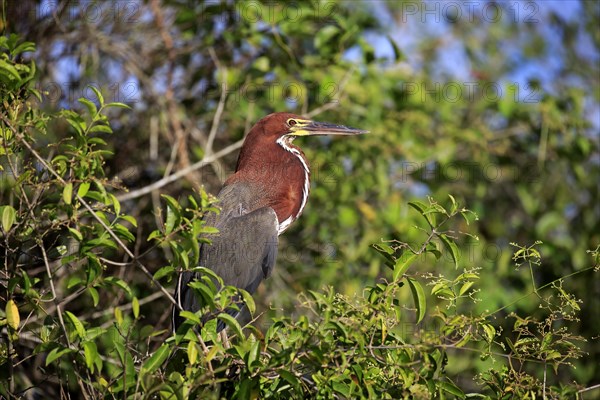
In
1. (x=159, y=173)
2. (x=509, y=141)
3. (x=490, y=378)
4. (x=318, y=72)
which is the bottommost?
(x=509, y=141)

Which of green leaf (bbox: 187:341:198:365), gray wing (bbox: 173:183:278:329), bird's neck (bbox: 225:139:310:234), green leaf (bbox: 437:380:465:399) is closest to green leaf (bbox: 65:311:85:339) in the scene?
green leaf (bbox: 187:341:198:365)

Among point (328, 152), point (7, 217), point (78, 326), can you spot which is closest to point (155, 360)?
point (78, 326)

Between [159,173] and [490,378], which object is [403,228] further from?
[490,378]

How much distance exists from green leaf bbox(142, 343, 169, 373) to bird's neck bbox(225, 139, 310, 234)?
1.99 metres

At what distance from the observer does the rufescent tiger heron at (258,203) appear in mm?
4270

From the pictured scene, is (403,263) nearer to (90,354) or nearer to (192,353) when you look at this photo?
(192,353)

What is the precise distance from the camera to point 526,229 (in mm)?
6520

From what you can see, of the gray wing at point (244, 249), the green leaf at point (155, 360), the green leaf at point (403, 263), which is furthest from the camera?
the gray wing at point (244, 249)

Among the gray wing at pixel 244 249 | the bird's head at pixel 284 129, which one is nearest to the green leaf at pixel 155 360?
the gray wing at pixel 244 249

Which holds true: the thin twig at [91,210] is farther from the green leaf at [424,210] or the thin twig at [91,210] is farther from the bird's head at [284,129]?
the bird's head at [284,129]

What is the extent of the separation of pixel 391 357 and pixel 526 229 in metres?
4.19

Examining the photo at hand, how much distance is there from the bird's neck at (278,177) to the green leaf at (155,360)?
78.4 inches

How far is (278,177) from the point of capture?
4555mm

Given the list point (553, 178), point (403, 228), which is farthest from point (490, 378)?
point (553, 178)
